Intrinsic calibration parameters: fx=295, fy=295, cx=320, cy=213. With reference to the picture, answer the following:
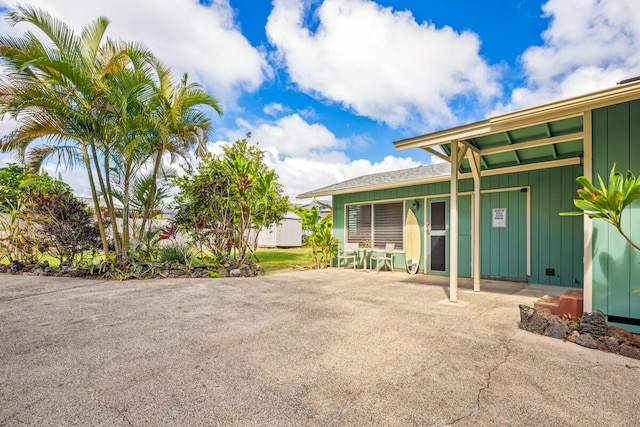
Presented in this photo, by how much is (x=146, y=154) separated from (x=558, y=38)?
10573 millimetres

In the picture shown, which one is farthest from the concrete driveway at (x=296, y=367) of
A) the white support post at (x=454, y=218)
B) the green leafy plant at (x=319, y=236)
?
the green leafy plant at (x=319, y=236)

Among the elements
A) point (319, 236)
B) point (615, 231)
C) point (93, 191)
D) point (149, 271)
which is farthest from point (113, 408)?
point (319, 236)

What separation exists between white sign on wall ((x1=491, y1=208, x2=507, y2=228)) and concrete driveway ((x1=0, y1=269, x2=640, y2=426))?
2.85 meters

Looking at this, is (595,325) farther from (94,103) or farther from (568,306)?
(94,103)

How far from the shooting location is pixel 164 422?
5.44 ft

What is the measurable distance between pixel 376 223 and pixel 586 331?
6.09 metres

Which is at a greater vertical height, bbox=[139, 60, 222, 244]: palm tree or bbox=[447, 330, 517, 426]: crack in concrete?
bbox=[139, 60, 222, 244]: palm tree

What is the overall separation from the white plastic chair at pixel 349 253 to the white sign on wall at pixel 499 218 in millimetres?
3661

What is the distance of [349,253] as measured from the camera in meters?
9.45

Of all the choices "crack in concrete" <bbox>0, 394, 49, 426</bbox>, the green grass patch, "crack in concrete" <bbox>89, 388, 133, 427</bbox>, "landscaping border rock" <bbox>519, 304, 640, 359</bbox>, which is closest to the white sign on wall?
"landscaping border rock" <bbox>519, 304, 640, 359</bbox>

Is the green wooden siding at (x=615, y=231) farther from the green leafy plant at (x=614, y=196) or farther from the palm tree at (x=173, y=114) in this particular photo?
the palm tree at (x=173, y=114)

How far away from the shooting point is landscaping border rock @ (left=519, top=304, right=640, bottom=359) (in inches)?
110

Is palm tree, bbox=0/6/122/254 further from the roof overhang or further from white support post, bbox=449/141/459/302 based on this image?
white support post, bbox=449/141/459/302

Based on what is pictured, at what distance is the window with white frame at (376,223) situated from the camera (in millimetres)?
8453
